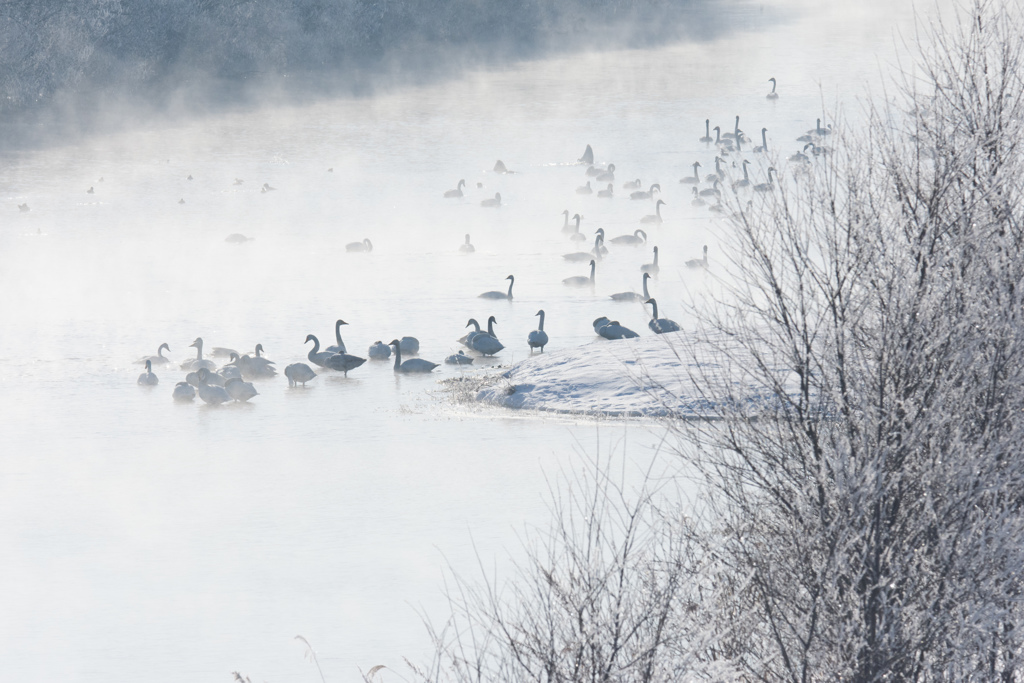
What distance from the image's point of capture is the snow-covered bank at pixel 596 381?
18391mm

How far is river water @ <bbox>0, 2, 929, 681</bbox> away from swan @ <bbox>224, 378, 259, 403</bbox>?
0.19 meters

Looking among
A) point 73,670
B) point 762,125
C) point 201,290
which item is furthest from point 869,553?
point 762,125

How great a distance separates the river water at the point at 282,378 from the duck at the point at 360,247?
60cm

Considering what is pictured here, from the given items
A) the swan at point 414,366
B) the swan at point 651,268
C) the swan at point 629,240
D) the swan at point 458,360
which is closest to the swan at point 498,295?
the swan at point 651,268

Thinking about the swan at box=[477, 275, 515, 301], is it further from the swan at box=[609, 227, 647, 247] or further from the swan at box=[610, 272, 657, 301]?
the swan at box=[609, 227, 647, 247]

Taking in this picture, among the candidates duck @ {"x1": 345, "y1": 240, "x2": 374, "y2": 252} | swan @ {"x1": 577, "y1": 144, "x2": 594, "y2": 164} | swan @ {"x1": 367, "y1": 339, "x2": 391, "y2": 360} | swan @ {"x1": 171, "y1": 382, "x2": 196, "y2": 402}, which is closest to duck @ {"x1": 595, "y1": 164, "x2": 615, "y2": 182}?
swan @ {"x1": 577, "y1": 144, "x2": 594, "y2": 164}

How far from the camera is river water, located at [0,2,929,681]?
442 inches

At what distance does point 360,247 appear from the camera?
119 ft

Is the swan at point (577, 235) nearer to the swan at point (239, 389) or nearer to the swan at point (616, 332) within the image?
the swan at point (616, 332)

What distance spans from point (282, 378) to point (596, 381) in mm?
5507

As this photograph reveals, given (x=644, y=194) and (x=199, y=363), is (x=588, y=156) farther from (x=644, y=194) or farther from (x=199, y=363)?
(x=199, y=363)

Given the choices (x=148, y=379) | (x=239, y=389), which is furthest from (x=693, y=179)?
(x=239, y=389)

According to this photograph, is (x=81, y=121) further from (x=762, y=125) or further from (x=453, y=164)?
(x=762, y=125)

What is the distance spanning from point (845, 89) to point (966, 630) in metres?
61.5
